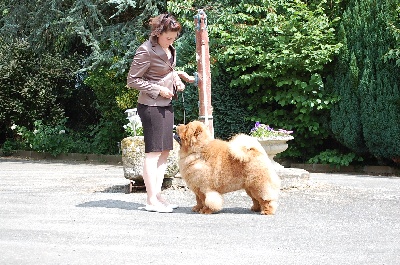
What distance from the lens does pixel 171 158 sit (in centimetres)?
854

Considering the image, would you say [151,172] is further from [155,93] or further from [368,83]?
[368,83]

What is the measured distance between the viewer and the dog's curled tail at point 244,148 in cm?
643

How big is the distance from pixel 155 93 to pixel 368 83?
710cm

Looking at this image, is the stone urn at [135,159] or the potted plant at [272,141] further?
the potted plant at [272,141]

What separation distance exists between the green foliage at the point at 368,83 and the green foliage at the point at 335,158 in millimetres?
218

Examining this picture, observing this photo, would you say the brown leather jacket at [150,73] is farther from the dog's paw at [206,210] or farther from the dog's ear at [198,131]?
the dog's paw at [206,210]

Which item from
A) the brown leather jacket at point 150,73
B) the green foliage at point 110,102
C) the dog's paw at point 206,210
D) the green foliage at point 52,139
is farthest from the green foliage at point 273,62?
the dog's paw at point 206,210

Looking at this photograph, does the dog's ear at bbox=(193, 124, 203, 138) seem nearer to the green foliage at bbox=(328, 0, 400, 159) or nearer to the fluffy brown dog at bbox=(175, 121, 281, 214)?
the fluffy brown dog at bbox=(175, 121, 281, 214)

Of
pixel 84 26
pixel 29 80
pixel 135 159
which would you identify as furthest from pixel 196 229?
pixel 29 80

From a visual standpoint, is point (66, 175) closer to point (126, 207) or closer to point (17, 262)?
point (126, 207)

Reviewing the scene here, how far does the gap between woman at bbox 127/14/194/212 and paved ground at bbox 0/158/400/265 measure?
43cm

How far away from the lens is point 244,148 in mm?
6484

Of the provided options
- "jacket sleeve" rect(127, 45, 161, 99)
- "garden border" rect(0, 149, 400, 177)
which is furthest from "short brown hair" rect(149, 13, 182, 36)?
"garden border" rect(0, 149, 400, 177)

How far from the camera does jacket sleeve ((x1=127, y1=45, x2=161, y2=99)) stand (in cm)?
666
